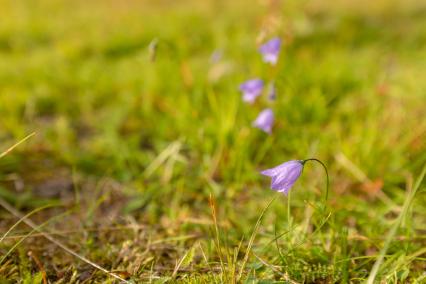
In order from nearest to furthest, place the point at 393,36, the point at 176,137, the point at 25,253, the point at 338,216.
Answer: the point at 25,253
the point at 338,216
the point at 176,137
the point at 393,36

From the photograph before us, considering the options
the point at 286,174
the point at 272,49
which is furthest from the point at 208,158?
the point at 286,174

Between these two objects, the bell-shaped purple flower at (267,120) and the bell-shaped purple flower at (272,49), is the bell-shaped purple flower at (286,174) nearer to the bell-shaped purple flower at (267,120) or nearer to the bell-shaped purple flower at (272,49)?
the bell-shaped purple flower at (267,120)

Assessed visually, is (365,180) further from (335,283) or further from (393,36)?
(393,36)

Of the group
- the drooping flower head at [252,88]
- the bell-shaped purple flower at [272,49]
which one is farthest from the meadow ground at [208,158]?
the drooping flower head at [252,88]

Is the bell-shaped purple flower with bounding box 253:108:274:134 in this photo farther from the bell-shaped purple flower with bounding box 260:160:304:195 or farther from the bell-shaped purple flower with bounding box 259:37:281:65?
the bell-shaped purple flower with bounding box 260:160:304:195

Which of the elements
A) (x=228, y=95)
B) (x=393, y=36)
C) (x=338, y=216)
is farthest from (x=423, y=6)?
(x=338, y=216)

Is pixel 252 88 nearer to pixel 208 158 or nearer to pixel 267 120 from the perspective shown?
pixel 267 120
